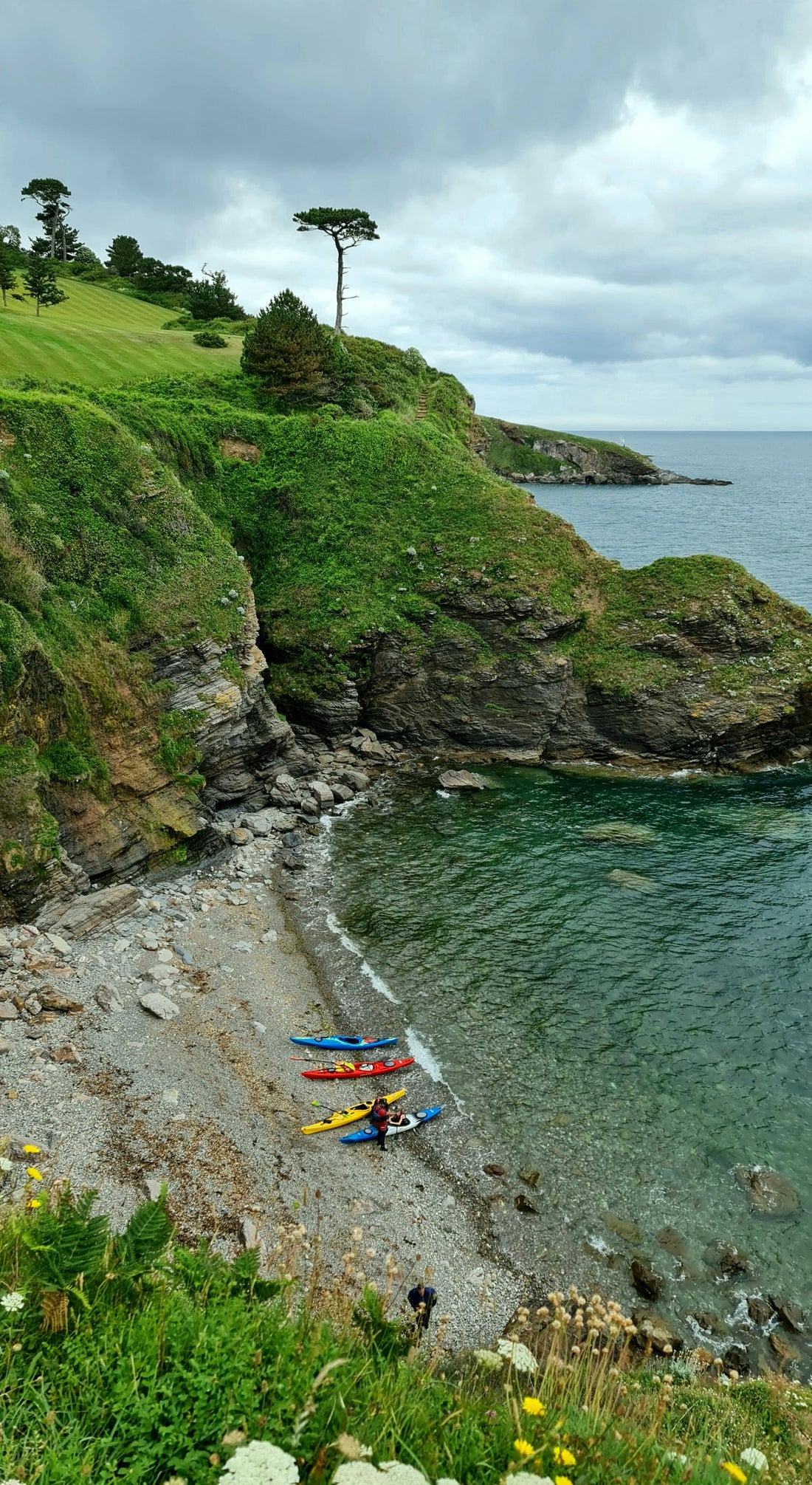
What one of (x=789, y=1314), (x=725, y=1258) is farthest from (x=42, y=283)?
(x=789, y=1314)

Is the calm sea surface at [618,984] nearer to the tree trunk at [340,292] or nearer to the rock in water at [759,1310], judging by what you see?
the rock in water at [759,1310]

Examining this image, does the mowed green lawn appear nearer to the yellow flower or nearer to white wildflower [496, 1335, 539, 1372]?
white wildflower [496, 1335, 539, 1372]

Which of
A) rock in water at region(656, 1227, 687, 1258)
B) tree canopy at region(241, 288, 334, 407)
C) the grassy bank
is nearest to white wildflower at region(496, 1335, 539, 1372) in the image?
the grassy bank

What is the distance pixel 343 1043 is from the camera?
2252 cm

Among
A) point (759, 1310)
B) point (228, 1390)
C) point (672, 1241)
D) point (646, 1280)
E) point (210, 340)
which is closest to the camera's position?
point (228, 1390)

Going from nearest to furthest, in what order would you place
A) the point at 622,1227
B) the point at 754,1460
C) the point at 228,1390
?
the point at 228,1390
the point at 754,1460
the point at 622,1227

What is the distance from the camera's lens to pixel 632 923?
28469mm

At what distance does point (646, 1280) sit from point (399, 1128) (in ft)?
21.3

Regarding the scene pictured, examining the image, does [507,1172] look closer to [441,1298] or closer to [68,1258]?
[441,1298]

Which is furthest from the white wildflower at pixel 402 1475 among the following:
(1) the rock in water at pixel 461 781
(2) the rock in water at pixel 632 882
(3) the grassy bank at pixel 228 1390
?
(1) the rock in water at pixel 461 781

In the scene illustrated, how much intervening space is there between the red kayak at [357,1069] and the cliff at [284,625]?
11.0 meters

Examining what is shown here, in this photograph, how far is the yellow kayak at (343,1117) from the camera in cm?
1939

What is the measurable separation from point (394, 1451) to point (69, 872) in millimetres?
23324

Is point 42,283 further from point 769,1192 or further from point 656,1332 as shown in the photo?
point 656,1332
